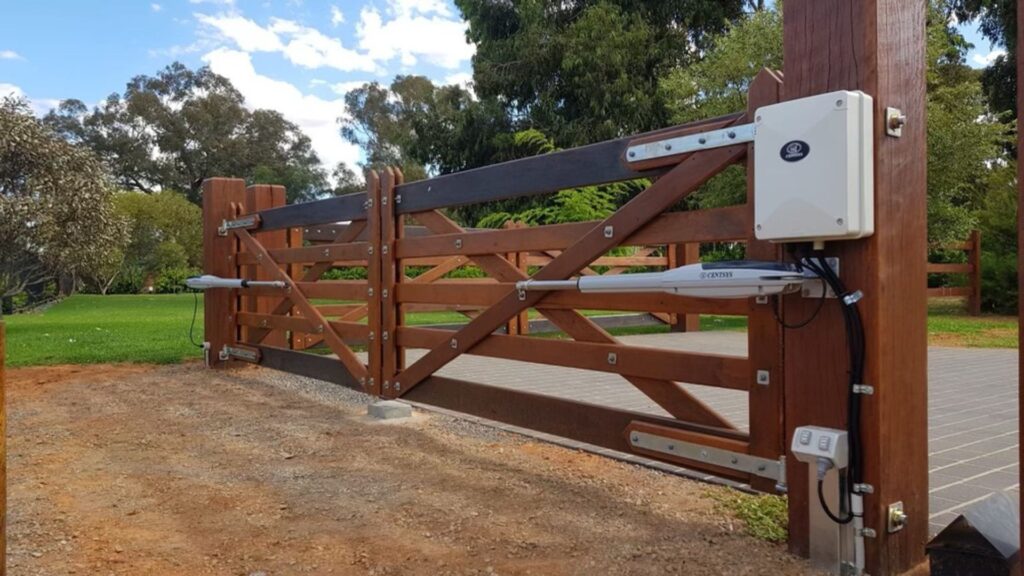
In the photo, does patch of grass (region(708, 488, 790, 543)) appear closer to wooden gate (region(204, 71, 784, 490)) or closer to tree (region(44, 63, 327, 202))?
wooden gate (region(204, 71, 784, 490))

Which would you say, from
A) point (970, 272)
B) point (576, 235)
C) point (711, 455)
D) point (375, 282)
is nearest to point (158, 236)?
point (970, 272)

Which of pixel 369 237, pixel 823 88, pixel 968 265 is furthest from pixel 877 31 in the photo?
pixel 968 265

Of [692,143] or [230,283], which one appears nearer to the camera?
[692,143]

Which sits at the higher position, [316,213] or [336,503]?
[316,213]

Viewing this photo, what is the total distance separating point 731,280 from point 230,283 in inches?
233

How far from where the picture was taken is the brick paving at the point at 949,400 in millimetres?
3734

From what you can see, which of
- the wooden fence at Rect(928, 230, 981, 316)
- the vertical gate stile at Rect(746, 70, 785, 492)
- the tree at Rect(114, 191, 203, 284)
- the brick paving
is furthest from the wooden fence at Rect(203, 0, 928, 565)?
the tree at Rect(114, 191, 203, 284)

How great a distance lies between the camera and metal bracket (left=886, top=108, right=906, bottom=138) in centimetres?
259

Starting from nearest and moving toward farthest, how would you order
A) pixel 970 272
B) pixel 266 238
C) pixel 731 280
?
pixel 731 280 → pixel 266 238 → pixel 970 272

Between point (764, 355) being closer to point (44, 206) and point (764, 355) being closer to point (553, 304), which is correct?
point (553, 304)

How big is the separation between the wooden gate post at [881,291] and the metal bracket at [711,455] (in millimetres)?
131

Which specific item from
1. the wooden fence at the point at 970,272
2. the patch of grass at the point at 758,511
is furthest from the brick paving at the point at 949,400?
the wooden fence at the point at 970,272

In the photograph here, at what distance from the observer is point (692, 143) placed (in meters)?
3.22

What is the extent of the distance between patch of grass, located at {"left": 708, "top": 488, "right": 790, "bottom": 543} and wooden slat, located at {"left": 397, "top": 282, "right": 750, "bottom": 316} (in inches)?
33.5
